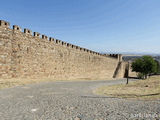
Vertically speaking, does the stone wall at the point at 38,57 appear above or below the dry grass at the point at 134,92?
above

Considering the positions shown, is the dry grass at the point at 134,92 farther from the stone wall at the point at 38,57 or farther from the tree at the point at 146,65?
the tree at the point at 146,65

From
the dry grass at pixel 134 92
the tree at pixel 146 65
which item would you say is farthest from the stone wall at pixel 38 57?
the tree at pixel 146 65

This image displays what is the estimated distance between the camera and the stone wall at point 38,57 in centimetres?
1005

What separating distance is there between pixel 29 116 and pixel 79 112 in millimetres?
1439

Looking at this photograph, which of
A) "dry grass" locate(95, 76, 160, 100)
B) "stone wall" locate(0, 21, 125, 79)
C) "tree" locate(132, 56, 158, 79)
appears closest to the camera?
"dry grass" locate(95, 76, 160, 100)

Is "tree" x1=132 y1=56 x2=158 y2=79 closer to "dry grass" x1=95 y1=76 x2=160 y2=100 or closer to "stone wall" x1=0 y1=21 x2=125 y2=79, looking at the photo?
"stone wall" x1=0 y1=21 x2=125 y2=79

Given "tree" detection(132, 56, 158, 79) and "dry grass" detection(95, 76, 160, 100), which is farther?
"tree" detection(132, 56, 158, 79)

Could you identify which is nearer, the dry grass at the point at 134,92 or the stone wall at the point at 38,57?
Result: the dry grass at the point at 134,92

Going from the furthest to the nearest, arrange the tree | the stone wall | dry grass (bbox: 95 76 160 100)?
1. the tree
2. the stone wall
3. dry grass (bbox: 95 76 160 100)

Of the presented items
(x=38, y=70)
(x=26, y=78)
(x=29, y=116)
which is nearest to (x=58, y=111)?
(x=29, y=116)

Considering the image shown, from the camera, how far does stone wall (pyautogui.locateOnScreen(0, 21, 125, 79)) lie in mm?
10047

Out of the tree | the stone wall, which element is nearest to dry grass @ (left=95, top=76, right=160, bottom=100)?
the stone wall

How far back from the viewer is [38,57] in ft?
42.5

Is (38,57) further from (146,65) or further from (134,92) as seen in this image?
(146,65)
